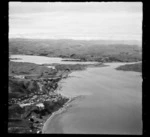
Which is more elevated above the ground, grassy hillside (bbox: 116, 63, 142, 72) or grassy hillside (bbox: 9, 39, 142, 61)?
grassy hillside (bbox: 9, 39, 142, 61)

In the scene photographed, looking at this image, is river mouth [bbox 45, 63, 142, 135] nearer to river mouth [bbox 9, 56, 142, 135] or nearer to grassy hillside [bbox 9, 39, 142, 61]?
river mouth [bbox 9, 56, 142, 135]

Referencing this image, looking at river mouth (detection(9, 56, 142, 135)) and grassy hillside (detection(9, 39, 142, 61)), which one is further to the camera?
grassy hillside (detection(9, 39, 142, 61))

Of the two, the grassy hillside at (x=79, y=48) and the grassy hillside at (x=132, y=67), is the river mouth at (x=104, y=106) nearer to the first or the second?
the grassy hillside at (x=132, y=67)

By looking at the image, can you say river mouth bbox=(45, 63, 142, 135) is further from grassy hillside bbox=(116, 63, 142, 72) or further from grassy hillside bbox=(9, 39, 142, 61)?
grassy hillside bbox=(9, 39, 142, 61)

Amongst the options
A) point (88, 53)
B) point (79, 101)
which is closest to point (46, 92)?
point (79, 101)

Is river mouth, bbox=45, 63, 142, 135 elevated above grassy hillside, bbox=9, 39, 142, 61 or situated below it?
below

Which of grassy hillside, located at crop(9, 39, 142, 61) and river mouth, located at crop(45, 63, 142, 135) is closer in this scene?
river mouth, located at crop(45, 63, 142, 135)

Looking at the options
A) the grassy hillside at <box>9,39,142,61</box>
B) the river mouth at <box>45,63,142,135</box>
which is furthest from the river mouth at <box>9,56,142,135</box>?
the grassy hillside at <box>9,39,142,61</box>

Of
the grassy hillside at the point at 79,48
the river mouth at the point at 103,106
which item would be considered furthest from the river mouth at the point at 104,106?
the grassy hillside at the point at 79,48

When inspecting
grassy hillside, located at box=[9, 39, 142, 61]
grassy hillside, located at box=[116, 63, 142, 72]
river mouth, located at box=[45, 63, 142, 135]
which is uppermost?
grassy hillside, located at box=[9, 39, 142, 61]

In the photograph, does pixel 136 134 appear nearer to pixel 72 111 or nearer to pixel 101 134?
pixel 101 134
